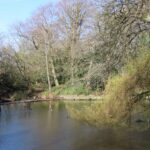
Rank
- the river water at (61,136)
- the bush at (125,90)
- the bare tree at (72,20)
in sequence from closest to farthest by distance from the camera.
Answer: the bush at (125,90)
the river water at (61,136)
the bare tree at (72,20)

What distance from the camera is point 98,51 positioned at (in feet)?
29.5

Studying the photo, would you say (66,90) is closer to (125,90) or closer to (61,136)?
(61,136)

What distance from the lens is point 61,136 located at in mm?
11844

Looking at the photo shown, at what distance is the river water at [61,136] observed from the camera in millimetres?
10500

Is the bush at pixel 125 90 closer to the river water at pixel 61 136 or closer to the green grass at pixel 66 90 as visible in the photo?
the river water at pixel 61 136

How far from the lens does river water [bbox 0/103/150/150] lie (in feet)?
34.4

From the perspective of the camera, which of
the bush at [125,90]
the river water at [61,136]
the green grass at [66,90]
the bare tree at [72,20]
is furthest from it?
the bare tree at [72,20]

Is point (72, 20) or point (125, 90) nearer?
point (125, 90)

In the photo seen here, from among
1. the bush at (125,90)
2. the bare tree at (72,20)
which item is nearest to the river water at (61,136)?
the bush at (125,90)

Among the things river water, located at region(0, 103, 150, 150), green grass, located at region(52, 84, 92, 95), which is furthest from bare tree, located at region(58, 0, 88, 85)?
river water, located at region(0, 103, 150, 150)

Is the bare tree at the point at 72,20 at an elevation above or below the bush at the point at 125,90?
above

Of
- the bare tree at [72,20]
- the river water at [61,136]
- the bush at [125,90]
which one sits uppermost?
the bare tree at [72,20]

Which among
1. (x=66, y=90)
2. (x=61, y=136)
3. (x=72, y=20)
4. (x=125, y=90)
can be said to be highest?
(x=72, y=20)

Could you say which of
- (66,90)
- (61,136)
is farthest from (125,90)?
(66,90)
